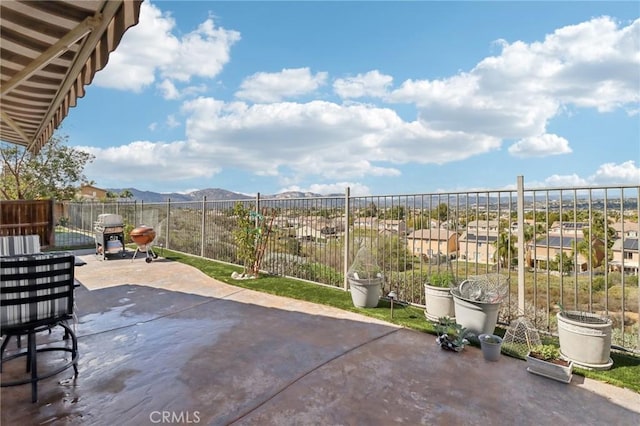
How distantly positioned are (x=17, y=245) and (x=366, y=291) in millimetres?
4308

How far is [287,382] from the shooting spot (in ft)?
8.19

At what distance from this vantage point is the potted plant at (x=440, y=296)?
12.9 feet

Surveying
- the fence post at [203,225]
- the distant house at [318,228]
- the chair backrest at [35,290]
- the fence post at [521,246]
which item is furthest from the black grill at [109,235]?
the fence post at [521,246]

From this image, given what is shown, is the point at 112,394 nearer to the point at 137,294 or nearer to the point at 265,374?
the point at 265,374

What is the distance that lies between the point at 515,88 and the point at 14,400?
8.76 m

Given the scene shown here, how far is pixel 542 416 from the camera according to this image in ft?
7.02

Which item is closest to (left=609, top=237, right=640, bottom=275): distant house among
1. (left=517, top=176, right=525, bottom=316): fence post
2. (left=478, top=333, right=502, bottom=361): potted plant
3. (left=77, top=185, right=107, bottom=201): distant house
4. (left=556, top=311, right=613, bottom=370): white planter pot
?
(left=556, top=311, right=613, bottom=370): white planter pot

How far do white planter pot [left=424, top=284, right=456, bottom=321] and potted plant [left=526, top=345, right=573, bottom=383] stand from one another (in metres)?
1.03

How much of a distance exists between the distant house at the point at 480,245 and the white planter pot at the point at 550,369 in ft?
4.69

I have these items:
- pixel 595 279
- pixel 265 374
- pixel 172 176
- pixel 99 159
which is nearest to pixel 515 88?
pixel 595 279

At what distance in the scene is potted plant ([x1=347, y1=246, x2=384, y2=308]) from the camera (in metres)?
4.48

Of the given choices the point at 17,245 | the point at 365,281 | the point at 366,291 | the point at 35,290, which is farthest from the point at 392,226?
the point at 17,245

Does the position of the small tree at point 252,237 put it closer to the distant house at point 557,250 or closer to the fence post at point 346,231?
the fence post at point 346,231

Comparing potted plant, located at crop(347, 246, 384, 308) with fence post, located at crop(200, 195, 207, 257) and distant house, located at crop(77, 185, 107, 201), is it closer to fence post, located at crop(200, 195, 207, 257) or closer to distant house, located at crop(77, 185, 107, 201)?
fence post, located at crop(200, 195, 207, 257)
